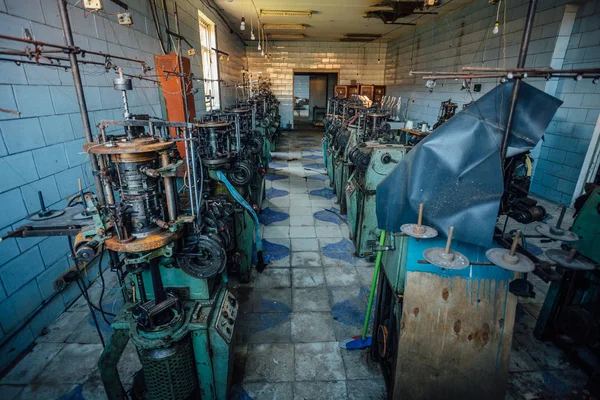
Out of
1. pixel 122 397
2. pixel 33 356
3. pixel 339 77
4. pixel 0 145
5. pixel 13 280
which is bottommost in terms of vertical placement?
pixel 33 356

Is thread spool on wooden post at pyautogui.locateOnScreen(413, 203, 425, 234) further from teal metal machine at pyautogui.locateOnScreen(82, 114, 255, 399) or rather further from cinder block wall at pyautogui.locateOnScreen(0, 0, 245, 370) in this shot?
cinder block wall at pyautogui.locateOnScreen(0, 0, 245, 370)

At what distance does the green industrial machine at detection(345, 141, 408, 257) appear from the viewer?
399cm

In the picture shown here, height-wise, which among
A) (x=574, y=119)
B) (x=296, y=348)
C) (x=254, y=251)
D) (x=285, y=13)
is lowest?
(x=296, y=348)

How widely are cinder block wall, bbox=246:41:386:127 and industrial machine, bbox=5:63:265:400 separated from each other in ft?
45.3

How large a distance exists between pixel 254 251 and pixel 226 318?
2174 mm

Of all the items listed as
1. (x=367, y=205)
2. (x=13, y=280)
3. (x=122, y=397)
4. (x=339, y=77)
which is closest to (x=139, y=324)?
(x=122, y=397)

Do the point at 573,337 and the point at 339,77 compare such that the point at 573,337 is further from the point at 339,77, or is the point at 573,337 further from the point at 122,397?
the point at 339,77

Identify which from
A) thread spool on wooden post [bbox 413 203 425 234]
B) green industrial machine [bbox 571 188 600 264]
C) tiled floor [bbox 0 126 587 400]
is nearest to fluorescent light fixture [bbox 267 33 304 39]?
tiled floor [bbox 0 126 587 400]

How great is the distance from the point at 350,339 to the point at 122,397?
75.6 inches

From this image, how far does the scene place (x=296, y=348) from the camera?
2926 millimetres

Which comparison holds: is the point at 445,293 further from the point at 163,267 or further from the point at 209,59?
the point at 209,59

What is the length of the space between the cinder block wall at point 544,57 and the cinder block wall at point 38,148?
6013 mm

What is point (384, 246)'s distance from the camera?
2.34 metres

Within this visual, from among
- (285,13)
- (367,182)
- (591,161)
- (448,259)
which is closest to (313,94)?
(285,13)
